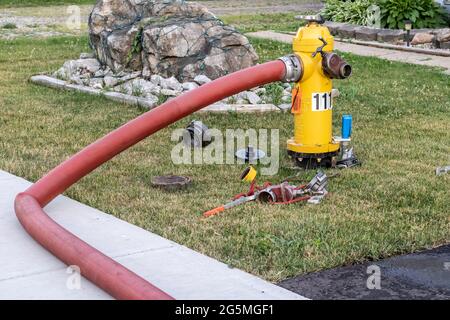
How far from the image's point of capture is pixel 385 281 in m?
4.47

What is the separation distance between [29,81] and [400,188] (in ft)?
21.0

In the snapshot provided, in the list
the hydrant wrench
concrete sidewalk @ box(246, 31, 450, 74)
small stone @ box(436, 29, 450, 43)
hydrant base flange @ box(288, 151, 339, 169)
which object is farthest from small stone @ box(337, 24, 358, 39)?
the hydrant wrench

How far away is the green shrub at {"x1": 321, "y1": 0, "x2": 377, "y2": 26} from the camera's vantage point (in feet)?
53.0

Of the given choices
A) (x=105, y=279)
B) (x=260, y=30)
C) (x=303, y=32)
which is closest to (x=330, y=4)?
(x=260, y=30)

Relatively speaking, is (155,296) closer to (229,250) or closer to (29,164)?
(229,250)

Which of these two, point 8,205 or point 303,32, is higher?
point 303,32

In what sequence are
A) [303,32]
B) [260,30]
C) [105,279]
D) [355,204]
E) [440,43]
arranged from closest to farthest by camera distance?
[105,279], [355,204], [303,32], [440,43], [260,30]

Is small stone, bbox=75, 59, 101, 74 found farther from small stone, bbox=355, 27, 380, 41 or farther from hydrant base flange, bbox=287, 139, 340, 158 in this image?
small stone, bbox=355, 27, 380, 41

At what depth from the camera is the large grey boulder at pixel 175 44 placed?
10.1 meters

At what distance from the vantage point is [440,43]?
14.0 meters

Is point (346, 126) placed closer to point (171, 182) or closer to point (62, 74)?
point (171, 182)

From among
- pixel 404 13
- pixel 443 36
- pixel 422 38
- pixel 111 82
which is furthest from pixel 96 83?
pixel 404 13

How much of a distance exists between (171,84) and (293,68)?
3520 millimetres

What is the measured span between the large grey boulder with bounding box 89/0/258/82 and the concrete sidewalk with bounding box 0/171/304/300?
4.71m
